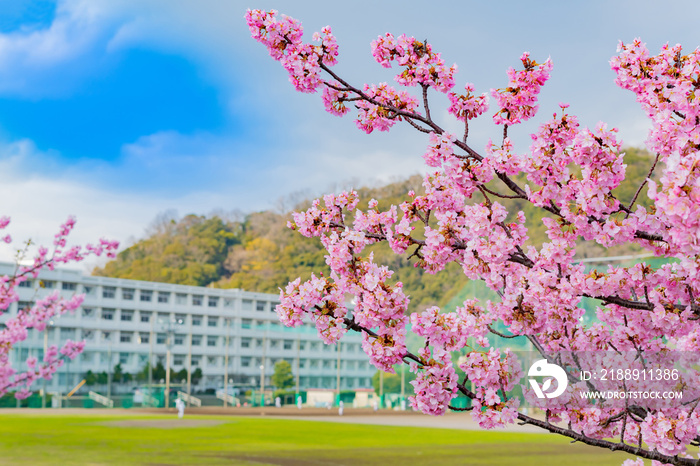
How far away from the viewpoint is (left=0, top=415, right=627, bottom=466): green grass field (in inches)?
648

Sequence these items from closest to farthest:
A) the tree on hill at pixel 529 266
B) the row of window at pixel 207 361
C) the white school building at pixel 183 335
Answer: the tree on hill at pixel 529 266 → the white school building at pixel 183 335 → the row of window at pixel 207 361

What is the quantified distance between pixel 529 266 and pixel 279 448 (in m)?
17.0

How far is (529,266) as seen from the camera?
4.35 metres

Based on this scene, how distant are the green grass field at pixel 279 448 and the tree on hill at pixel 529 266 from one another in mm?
12250

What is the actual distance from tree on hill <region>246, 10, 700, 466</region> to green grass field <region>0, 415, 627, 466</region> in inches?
482

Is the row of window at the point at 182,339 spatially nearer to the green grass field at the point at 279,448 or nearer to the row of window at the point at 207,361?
the row of window at the point at 207,361

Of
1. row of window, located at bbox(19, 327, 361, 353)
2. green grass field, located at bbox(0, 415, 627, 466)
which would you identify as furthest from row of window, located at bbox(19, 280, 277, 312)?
green grass field, located at bbox(0, 415, 627, 466)

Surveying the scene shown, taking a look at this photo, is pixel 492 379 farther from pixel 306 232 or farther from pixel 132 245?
pixel 132 245

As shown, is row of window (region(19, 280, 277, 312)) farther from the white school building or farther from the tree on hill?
the tree on hill

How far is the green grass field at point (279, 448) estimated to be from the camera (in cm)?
1647

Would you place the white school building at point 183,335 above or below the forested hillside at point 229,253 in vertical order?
below

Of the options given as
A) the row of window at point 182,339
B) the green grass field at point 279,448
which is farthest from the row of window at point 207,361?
the green grass field at point 279,448

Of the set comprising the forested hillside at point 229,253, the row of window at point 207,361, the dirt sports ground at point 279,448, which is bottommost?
the dirt sports ground at point 279,448

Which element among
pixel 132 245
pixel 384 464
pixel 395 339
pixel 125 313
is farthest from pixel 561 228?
pixel 132 245
